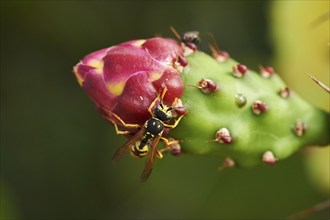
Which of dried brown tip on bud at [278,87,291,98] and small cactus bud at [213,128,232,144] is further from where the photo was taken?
dried brown tip on bud at [278,87,291,98]

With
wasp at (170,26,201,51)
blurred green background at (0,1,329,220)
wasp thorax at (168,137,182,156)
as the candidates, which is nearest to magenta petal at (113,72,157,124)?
wasp thorax at (168,137,182,156)

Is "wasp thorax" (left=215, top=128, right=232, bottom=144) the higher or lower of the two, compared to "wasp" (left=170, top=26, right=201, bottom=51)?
lower

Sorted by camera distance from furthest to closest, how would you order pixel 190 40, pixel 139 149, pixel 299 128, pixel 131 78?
1. pixel 299 128
2. pixel 190 40
3. pixel 139 149
4. pixel 131 78

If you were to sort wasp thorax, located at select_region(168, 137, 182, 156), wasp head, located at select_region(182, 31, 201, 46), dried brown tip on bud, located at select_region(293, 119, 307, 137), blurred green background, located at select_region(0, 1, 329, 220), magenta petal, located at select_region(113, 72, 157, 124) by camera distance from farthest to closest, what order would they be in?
blurred green background, located at select_region(0, 1, 329, 220), dried brown tip on bud, located at select_region(293, 119, 307, 137), wasp head, located at select_region(182, 31, 201, 46), wasp thorax, located at select_region(168, 137, 182, 156), magenta petal, located at select_region(113, 72, 157, 124)

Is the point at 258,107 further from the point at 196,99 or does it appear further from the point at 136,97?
the point at 136,97

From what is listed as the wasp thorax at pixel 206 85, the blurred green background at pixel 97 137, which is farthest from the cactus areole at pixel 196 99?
the blurred green background at pixel 97 137

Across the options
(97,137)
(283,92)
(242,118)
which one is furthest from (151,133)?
(97,137)

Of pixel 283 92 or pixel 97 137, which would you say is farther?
pixel 97 137

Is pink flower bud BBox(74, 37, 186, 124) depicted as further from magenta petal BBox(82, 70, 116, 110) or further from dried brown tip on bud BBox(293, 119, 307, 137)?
dried brown tip on bud BBox(293, 119, 307, 137)

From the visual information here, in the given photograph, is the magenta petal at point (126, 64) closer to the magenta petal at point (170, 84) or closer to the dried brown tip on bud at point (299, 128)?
the magenta petal at point (170, 84)
